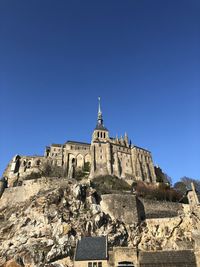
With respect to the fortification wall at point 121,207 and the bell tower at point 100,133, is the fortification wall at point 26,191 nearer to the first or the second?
the fortification wall at point 121,207

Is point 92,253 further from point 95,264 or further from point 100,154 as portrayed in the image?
point 100,154

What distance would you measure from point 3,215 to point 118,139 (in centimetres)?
4261

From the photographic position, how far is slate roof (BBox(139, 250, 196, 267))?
19.3 metres

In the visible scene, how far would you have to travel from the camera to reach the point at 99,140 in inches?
2552

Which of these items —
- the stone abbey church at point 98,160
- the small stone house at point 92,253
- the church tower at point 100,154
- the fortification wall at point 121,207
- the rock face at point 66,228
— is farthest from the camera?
the stone abbey church at point 98,160

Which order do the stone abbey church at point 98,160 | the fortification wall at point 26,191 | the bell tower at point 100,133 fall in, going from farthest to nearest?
the bell tower at point 100,133 < the stone abbey church at point 98,160 < the fortification wall at point 26,191

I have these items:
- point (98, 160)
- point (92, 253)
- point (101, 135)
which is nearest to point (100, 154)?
point (98, 160)

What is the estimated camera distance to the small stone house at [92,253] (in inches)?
802

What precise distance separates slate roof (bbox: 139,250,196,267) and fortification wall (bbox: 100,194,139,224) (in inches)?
576

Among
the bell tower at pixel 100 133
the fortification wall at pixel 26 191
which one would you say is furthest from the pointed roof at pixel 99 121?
the fortification wall at pixel 26 191

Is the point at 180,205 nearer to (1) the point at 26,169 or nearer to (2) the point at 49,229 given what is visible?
(2) the point at 49,229

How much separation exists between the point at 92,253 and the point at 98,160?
38339 mm

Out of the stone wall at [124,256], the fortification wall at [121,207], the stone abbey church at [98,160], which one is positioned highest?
the stone abbey church at [98,160]

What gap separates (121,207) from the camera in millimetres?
35594
